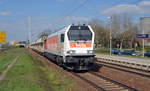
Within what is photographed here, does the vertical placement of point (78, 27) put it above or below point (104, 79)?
above

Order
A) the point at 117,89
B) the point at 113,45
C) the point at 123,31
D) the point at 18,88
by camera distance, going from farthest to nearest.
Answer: the point at 113,45 < the point at 123,31 < the point at 117,89 < the point at 18,88

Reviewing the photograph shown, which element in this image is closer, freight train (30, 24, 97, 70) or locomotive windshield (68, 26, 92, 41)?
freight train (30, 24, 97, 70)

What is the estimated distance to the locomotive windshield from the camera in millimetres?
14742

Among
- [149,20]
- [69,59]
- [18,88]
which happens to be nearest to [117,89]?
[18,88]

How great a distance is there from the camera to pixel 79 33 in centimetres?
1495

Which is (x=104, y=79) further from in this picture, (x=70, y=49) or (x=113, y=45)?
(x=113, y=45)

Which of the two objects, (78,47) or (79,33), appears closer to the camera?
(78,47)

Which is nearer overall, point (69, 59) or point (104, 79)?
point (104, 79)

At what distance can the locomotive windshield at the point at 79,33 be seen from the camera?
Result: 48.4 ft

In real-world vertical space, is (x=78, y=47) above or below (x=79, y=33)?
below

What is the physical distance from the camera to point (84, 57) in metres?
14.5

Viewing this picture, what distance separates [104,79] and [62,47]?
16.4 ft

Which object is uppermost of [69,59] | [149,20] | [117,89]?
[149,20]

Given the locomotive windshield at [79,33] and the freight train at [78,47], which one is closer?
the freight train at [78,47]
